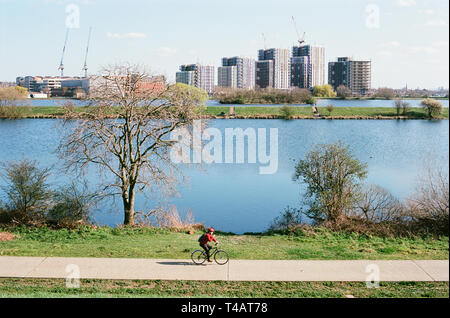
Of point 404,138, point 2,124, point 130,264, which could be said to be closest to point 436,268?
point 130,264

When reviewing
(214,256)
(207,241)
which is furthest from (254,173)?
(214,256)

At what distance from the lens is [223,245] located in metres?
17.0

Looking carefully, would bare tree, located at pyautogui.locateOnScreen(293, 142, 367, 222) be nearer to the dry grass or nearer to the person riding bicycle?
the person riding bicycle

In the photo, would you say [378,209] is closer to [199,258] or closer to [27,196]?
[199,258]

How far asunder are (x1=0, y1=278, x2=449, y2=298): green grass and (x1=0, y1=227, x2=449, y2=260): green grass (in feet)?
8.15

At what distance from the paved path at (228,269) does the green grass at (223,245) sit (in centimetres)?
71

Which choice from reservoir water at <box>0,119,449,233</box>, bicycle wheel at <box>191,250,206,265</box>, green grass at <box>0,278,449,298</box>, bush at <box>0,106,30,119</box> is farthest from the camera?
bush at <box>0,106,30,119</box>

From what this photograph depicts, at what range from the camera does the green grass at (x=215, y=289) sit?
11523 millimetres

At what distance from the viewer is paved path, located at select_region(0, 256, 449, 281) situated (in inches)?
507

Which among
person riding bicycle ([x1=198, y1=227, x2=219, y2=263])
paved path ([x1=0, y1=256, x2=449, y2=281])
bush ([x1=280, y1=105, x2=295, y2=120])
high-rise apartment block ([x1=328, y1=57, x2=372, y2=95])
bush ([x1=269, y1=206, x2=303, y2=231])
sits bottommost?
bush ([x1=269, y1=206, x2=303, y2=231])

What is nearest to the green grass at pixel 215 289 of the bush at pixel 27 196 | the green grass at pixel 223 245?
the green grass at pixel 223 245

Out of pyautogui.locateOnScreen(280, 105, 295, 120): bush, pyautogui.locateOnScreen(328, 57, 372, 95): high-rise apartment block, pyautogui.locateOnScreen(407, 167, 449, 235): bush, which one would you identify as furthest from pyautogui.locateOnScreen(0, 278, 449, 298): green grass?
pyautogui.locateOnScreen(328, 57, 372, 95): high-rise apartment block

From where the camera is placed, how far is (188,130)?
21328mm
